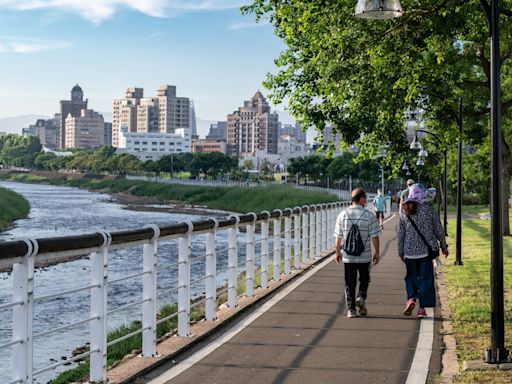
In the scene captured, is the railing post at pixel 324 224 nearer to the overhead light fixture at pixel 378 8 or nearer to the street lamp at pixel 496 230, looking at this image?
the overhead light fixture at pixel 378 8

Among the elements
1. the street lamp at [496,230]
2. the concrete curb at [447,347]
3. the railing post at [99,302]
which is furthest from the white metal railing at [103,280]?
the street lamp at [496,230]

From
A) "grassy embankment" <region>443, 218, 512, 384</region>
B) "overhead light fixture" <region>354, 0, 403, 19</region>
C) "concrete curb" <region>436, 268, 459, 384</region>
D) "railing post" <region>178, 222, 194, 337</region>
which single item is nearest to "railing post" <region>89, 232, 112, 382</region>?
"railing post" <region>178, 222, 194, 337</region>

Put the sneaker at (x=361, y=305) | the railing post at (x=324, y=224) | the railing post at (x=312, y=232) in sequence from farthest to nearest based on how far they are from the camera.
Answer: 1. the railing post at (x=324, y=224)
2. the railing post at (x=312, y=232)
3. the sneaker at (x=361, y=305)

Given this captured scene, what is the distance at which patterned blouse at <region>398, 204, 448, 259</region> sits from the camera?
10.9 meters

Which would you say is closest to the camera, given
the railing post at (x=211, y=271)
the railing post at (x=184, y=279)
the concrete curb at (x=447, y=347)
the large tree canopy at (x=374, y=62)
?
the concrete curb at (x=447, y=347)

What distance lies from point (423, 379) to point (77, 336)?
30.9 feet

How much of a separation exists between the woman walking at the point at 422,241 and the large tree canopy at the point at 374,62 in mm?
2986

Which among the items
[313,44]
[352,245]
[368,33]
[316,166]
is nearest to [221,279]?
[313,44]

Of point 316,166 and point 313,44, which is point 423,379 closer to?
point 313,44

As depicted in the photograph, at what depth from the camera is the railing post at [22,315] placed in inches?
218

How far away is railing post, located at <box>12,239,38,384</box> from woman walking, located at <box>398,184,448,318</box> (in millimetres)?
6273

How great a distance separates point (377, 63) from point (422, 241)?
6.10 meters

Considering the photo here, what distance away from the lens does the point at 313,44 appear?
61.4 ft

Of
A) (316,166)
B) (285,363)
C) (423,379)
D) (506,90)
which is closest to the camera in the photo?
(423,379)
